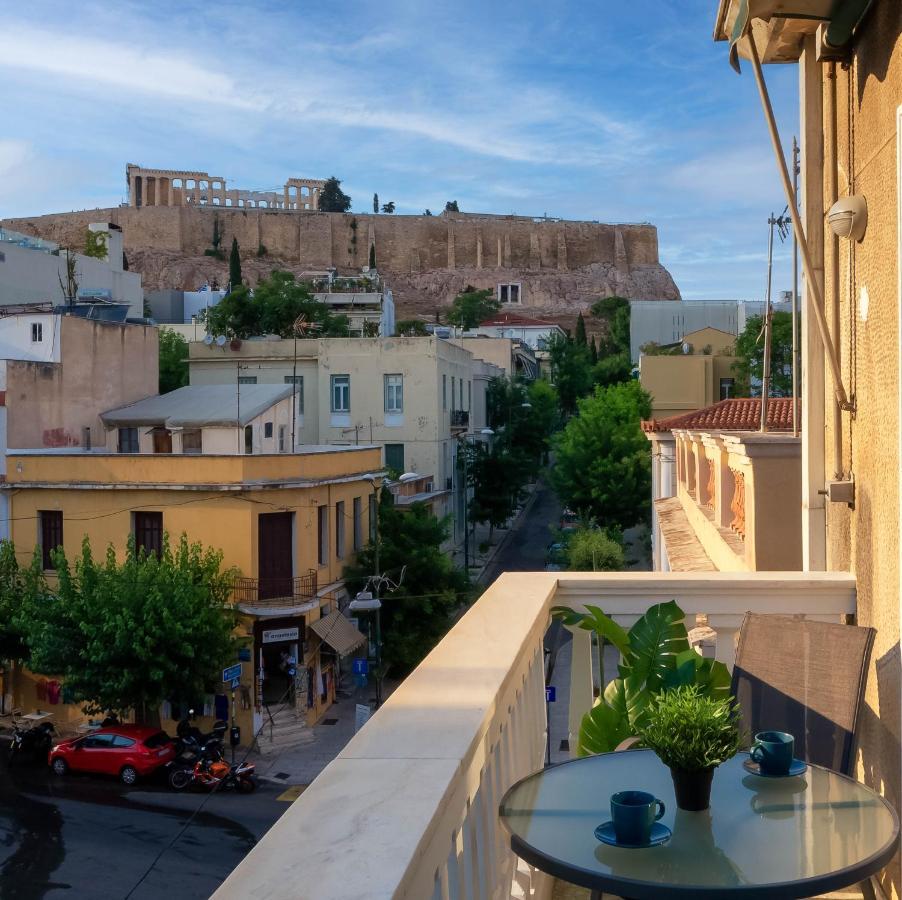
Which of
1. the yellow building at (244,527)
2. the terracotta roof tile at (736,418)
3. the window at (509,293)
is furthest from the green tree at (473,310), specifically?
the terracotta roof tile at (736,418)

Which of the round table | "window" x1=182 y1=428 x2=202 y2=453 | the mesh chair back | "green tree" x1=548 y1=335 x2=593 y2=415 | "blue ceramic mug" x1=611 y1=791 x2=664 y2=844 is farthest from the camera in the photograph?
"green tree" x1=548 y1=335 x2=593 y2=415

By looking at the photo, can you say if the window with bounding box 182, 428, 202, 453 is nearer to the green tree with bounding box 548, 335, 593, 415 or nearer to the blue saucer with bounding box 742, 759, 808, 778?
the blue saucer with bounding box 742, 759, 808, 778

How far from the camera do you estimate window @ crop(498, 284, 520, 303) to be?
10181 cm

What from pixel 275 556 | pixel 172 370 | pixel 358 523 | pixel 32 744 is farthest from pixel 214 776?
pixel 172 370

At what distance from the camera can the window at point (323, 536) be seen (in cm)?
2103

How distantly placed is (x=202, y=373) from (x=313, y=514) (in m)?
12.9


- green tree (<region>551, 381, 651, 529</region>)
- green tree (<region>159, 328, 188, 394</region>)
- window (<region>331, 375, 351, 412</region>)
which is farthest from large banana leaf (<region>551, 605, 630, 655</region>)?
green tree (<region>159, 328, 188, 394</region>)

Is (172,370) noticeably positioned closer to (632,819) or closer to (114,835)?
(114,835)

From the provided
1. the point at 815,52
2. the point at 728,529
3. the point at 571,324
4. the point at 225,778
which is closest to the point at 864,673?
the point at 815,52

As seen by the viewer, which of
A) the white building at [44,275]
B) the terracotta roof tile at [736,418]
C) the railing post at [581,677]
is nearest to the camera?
the railing post at [581,677]

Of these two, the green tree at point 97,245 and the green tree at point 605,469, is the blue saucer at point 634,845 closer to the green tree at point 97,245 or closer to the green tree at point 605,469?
the green tree at point 605,469

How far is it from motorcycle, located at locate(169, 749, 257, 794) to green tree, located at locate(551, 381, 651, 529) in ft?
53.3

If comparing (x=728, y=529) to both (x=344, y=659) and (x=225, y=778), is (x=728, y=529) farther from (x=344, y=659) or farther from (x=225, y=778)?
(x=344, y=659)

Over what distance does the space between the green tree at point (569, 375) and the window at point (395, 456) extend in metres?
22.7
